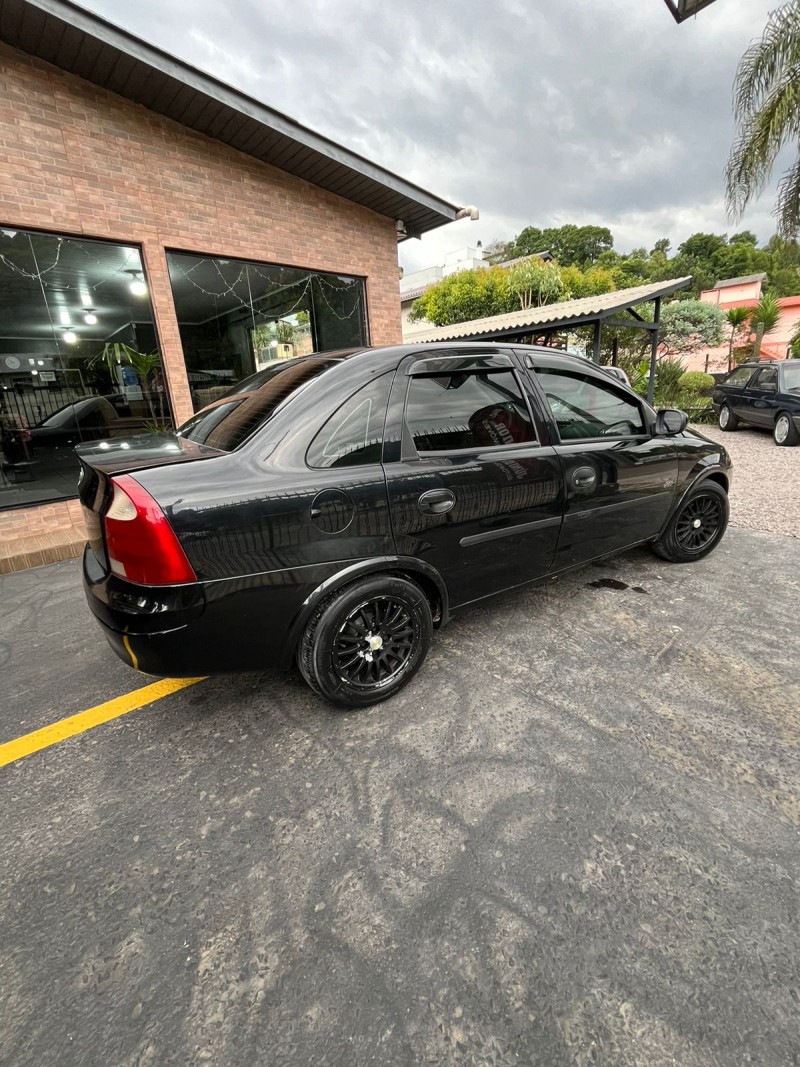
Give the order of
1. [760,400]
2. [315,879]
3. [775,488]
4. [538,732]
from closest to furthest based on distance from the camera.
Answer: [315,879] → [538,732] → [775,488] → [760,400]

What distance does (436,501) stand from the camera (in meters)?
2.35

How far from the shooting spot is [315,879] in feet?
5.23

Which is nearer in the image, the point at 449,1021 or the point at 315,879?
the point at 449,1021

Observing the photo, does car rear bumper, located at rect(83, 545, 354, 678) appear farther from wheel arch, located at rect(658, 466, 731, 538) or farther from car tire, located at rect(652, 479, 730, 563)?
car tire, located at rect(652, 479, 730, 563)

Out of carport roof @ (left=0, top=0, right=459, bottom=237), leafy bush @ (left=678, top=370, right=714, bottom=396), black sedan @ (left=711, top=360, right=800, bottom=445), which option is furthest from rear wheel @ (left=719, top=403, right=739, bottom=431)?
carport roof @ (left=0, top=0, right=459, bottom=237)

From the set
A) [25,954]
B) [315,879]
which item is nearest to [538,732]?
[315,879]

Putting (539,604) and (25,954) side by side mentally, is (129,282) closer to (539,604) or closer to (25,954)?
(539,604)

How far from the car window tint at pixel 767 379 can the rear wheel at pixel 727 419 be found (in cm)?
88

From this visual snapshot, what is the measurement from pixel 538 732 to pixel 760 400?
10.9 meters

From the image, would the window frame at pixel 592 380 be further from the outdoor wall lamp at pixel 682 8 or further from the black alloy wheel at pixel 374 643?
the outdoor wall lamp at pixel 682 8

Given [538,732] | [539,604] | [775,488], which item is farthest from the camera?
[775,488]

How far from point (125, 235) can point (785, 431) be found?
11265 mm

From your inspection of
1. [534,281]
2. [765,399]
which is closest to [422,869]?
[765,399]

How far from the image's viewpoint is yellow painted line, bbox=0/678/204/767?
2250 mm
